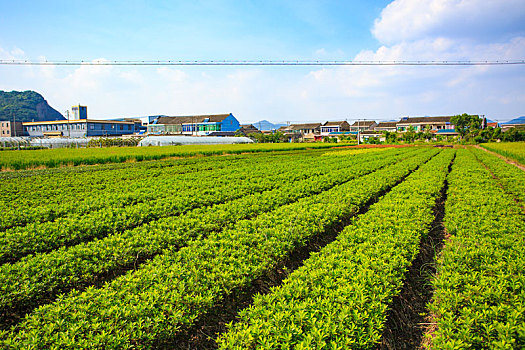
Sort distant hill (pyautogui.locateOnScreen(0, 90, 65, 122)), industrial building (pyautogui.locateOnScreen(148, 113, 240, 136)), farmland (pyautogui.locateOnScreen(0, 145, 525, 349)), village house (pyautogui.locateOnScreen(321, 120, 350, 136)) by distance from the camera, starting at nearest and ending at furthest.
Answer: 1. farmland (pyautogui.locateOnScreen(0, 145, 525, 349))
2. industrial building (pyautogui.locateOnScreen(148, 113, 240, 136))
3. village house (pyautogui.locateOnScreen(321, 120, 350, 136))
4. distant hill (pyautogui.locateOnScreen(0, 90, 65, 122))

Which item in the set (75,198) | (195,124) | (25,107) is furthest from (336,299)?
(25,107)

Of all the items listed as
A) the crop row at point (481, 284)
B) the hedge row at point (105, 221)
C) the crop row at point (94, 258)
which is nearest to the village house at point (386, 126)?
the hedge row at point (105, 221)

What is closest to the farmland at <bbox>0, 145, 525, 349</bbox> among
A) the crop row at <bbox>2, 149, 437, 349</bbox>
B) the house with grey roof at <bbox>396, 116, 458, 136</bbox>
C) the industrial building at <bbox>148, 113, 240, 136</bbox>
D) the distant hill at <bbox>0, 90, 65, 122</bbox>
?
the crop row at <bbox>2, 149, 437, 349</bbox>

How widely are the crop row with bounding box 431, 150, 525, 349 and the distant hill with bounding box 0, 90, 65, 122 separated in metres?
178

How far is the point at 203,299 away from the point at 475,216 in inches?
286

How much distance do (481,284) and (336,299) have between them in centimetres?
230

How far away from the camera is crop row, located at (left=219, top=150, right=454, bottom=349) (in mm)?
3322

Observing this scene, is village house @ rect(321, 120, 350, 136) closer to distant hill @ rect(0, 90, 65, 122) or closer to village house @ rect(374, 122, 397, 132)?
village house @ rect(374, 122, 397, 132)

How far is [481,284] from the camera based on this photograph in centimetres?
434

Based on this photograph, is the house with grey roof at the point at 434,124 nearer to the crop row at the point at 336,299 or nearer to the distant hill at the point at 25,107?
the crop row at the point at 336,299

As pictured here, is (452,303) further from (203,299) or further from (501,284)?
(203,299)

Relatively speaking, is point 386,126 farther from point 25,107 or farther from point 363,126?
point 25,107

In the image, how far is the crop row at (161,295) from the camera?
10.9ft

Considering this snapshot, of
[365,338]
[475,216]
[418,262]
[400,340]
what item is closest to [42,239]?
[365,338]
